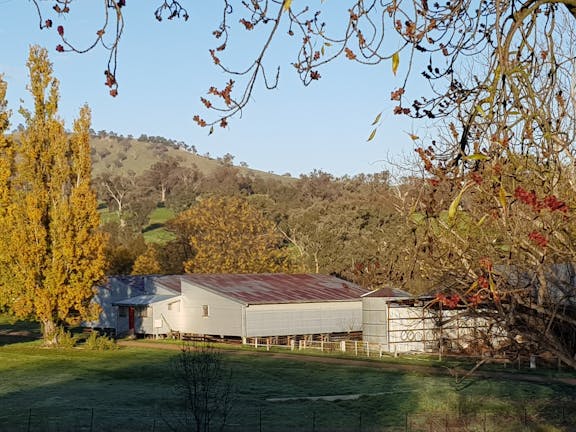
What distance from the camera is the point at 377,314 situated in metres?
48.7

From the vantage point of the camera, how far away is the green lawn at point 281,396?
Answer: 25625 millimetres

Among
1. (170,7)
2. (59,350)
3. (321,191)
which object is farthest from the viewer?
(321,191)

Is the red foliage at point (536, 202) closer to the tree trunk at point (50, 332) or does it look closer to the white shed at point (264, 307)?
the white shed at point (264, 307)

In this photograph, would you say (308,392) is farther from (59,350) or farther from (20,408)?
(59,350)

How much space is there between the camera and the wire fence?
24.5m

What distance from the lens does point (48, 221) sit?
5025 cm

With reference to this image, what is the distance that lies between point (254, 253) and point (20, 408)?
46.9m

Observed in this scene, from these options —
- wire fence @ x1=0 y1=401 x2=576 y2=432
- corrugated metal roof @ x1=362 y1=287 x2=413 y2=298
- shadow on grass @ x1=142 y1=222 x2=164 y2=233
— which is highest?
shadow on grass @ x1=142 y1=222 x2=164 y2=233

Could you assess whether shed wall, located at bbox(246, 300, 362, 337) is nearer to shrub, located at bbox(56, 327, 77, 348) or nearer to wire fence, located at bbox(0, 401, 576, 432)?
shrub, located at bbox(56, 327, 77, 348)

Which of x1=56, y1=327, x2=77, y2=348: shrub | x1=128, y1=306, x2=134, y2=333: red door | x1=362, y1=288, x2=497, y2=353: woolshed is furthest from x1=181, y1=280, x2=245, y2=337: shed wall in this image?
x1=362, y1=288, x2=497, y2=353: woolshed

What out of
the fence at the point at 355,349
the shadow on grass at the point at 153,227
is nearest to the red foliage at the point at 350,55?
the fence at the point at 355,349

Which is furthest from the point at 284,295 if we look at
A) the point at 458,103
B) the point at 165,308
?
the point at 458,103

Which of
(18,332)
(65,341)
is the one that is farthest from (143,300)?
(18,332)

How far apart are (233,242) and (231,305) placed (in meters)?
22.6
